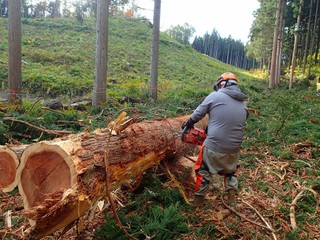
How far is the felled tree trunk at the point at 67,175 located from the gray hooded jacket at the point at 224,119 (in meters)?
1.21

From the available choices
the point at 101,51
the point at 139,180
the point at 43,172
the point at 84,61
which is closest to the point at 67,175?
the point at 43,172

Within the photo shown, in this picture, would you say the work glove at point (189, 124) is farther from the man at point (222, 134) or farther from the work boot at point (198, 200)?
the work boot at point (198, 200)

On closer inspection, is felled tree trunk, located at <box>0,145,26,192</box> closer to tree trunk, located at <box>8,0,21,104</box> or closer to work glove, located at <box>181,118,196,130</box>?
work glove, located at <box>181,118,196,130</box>

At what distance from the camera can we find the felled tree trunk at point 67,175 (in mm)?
2721

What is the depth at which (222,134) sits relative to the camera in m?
4.05

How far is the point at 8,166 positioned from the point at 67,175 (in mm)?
1574

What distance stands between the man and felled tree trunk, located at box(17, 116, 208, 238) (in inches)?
44.6

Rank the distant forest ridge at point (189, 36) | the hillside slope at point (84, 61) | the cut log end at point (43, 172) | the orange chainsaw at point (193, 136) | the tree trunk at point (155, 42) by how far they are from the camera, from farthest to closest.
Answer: the distant forest ridge at point (189, 36) < the hillside slope at point (84, 61) < the tree trunk at point (155, 42) < the orange chainsaw at point (193, 136) < the cut log end at point (43, 172)

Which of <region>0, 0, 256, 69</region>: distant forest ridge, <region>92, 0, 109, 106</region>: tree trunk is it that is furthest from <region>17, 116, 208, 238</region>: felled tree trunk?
<region>0, 0, 256, 69</region>: distant forest ridge

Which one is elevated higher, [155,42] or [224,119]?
[155,42]

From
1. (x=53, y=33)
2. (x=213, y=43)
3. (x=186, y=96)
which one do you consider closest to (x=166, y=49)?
(x=53, y=33)

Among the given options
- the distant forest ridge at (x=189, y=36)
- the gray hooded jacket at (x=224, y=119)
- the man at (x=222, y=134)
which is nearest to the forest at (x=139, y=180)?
the man at (x=222, y=134)

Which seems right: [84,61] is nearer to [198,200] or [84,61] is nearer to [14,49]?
[14,49]

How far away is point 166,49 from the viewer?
39.3 m
